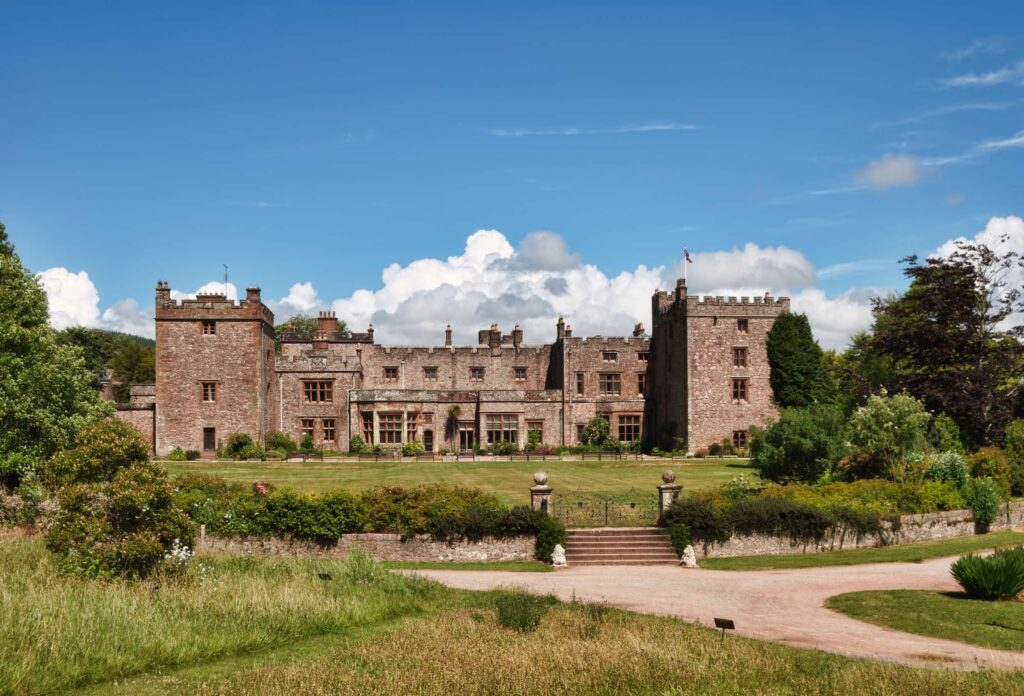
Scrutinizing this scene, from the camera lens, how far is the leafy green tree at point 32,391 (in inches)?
871

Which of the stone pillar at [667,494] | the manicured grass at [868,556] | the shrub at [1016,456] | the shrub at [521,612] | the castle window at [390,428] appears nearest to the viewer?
the shrub at [521,612]

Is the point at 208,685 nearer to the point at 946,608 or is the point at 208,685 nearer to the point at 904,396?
the point at 946,608

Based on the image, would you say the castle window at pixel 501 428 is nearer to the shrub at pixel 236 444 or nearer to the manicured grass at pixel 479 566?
the shrub at pixel 236 444

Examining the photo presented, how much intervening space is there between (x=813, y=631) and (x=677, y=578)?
4845 millimetres

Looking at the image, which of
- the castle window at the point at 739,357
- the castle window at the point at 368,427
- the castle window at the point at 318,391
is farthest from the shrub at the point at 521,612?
the castle window at the point at 318,391

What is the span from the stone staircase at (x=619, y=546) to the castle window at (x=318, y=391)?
1226 inches

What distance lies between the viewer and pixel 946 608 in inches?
582

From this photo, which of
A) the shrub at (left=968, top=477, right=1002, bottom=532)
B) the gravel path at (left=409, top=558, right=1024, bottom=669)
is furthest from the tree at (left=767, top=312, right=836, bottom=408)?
the gravel path at (left=409, top=558, right=1024, bottom=669)

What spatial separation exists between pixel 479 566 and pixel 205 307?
1238 inches

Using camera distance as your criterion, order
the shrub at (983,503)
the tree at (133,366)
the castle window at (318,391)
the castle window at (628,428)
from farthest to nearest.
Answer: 1. the tree at (133,366)
2. the castle window at (628,428)
3. the castle window at (318,391)
4. the shrub at (983,503)

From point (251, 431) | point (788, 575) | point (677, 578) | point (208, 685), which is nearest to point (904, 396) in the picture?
point (788, 575)

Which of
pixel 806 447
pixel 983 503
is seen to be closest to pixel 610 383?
pixel 806 447

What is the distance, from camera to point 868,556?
20.8 m

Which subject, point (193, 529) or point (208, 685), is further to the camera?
point (193, 529)
